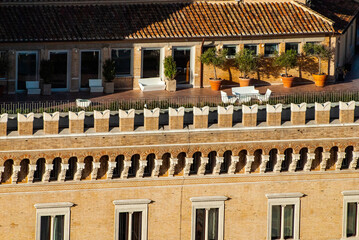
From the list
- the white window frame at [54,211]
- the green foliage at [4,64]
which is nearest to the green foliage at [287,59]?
the green foliage at [4,64]

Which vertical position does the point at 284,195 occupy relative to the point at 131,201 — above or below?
above

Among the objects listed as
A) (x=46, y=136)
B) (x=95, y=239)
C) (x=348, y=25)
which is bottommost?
(x=95, y=239)

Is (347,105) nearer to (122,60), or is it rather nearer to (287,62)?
(287,62)

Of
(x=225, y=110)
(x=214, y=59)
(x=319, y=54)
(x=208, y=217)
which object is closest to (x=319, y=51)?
(x=319, y=54)

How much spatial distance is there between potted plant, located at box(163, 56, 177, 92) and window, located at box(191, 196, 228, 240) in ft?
31.6

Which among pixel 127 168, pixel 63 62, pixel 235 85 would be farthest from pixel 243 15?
pixel 127 168

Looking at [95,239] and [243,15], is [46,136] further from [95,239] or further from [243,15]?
[243,15]

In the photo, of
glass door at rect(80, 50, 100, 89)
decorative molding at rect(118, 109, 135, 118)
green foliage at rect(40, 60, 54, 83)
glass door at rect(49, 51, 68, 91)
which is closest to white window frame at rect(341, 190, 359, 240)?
decorative molding at rect(118, 109, 135, 118)

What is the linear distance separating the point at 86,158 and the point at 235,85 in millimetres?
13966

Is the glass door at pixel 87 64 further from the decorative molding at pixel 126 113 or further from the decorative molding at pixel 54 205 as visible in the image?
the decorative molding at pixel 54 205

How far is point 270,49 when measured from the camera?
83750mm

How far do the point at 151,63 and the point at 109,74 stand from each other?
272 centimetres

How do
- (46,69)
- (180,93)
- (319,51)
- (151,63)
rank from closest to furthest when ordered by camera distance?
(46,69)
(180,93)
(151,63)
(319,51)

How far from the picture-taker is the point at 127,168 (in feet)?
236
